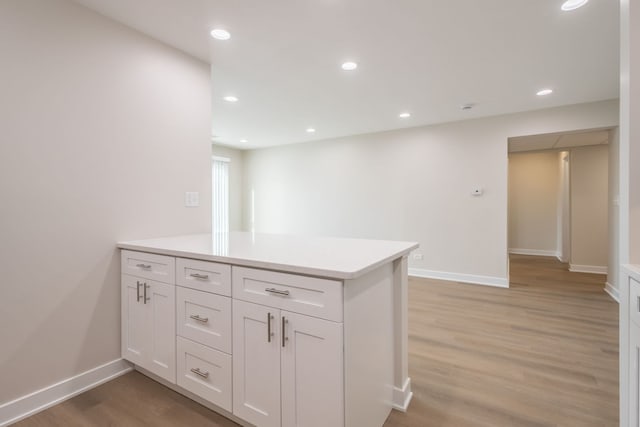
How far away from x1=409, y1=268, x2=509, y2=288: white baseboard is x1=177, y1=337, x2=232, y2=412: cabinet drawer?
4031mm

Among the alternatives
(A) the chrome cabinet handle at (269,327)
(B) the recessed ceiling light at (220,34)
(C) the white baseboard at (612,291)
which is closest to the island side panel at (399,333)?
(A) the chrome cabinet handle at (269,327)

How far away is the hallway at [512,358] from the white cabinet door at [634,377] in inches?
22.5

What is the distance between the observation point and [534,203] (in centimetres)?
717

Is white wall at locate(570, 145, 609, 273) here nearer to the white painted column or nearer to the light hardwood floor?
the light hardwood floor

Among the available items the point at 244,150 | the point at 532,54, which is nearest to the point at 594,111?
the point at 532,54

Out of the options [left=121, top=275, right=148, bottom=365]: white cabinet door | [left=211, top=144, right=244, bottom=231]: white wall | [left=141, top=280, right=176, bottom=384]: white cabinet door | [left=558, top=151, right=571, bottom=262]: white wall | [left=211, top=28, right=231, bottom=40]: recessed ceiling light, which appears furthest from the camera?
[left=211, top=144, right=244, bottom=231]: white wall

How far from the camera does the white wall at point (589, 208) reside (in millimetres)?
5129

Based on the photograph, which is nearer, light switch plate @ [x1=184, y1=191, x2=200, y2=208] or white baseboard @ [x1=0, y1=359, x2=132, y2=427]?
white baseboard @ [x1=0, y1=359, x2=132, y2=427]

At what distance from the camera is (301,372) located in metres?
1.29

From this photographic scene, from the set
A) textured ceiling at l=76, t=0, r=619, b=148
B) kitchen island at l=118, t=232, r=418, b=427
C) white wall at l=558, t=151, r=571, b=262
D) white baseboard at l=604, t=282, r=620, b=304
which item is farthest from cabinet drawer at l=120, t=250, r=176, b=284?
white wall at l=558, t=151, r=571, b=262

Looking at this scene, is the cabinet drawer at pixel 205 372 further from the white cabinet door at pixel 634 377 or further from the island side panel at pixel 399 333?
the white cabinet door at pixel 634 377

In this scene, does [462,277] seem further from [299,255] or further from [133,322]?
[133,322]

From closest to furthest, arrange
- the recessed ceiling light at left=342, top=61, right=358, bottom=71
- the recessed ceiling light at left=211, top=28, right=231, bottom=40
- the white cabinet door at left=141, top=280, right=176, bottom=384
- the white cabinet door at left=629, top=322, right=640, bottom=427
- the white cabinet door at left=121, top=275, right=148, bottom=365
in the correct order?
the white cabinet door at left=629, top=322, right=640, bottom=427, the white cabinet door at left=141, top=280, right=176, bottom=384, the white cabinet door at left=121, top=275, right=148, bottom=365, the recessed ceiling light at left=211, top=28, right=231, bottom=40, the recessed ceiling light at left=342, top=61, right=358, bottom=71

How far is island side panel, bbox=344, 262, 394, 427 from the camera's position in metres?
1.23
